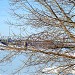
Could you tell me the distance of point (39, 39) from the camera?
8.96 meters

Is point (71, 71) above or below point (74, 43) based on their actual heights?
below

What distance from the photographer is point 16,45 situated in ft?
29.6

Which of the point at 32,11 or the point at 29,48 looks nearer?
the point at 29,48

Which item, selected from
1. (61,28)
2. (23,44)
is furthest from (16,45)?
(61,28)

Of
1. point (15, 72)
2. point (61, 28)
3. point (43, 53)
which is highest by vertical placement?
point (61, 28)

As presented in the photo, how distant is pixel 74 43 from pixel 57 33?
625 millimetres

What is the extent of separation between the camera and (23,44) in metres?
8.98

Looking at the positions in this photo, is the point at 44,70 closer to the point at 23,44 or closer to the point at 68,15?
the point at 23,44

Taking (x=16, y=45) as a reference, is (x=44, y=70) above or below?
below

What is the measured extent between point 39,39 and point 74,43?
1087mm

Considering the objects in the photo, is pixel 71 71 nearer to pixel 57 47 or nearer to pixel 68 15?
pixel 57 47

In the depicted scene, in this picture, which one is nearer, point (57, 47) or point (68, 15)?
point (57, 47)

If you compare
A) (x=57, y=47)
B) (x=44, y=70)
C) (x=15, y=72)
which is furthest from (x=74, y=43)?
(x=15, y=72)

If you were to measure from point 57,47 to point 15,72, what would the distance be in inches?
59.6
